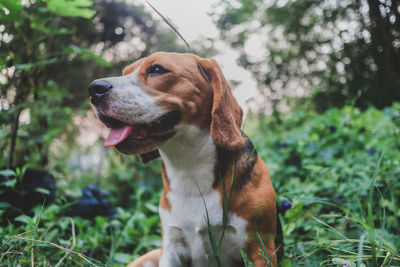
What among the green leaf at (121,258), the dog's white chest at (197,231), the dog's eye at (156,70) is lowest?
the green leaf at (121,258)

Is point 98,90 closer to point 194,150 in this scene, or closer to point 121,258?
point 194,150

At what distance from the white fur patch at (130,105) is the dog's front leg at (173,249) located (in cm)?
61

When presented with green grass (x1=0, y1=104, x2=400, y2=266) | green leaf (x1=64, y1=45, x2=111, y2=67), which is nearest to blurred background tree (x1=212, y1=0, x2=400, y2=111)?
green grass (x1=0, y1=104, x2=400, y2=266)

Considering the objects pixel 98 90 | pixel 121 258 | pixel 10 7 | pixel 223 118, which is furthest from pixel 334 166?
pixel 10 7

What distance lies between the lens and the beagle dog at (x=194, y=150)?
1.42m

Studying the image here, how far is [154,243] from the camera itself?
2.46 m

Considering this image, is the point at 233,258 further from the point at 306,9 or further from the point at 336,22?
the point at 306,9

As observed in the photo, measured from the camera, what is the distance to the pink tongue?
1.43 metres

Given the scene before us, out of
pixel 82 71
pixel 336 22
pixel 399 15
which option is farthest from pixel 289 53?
pixel 82 71

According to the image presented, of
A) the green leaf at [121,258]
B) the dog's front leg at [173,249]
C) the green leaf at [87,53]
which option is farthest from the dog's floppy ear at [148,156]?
the green leaf at [87,53]

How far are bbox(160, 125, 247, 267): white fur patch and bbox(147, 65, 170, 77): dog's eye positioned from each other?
325mm

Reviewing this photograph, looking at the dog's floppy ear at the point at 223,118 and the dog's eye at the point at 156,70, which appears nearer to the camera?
the dog's floppy ear at the point at 223,118

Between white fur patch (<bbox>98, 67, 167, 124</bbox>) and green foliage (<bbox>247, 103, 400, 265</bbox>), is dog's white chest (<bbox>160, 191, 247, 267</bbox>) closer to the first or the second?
white fur patch (<bbox>98, 67, 167, 124</bbox>)

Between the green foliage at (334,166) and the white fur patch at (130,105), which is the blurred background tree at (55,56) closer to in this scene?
the white fur patch at (130,105)
